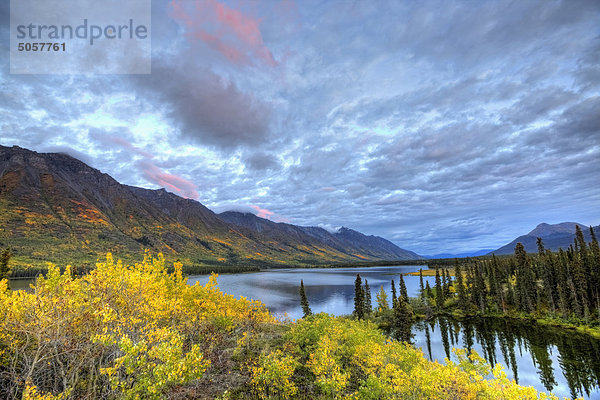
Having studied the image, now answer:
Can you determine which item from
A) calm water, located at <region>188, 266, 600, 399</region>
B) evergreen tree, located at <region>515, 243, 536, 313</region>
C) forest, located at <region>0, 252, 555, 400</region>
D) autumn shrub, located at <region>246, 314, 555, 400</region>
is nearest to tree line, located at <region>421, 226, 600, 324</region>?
evergreen tree, located at <region>515, 243, 536, 313</region>

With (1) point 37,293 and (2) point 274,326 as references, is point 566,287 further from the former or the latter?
(1) point 37,293

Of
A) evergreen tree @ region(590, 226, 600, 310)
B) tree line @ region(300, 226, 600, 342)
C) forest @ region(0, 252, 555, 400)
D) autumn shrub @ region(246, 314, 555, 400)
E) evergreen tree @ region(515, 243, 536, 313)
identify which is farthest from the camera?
evergreen tree @ region(515, 243, 536, 313)

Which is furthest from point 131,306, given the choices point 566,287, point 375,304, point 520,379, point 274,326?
point 375,304

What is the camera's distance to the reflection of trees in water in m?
55.4

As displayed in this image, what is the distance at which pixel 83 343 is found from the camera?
17703mm

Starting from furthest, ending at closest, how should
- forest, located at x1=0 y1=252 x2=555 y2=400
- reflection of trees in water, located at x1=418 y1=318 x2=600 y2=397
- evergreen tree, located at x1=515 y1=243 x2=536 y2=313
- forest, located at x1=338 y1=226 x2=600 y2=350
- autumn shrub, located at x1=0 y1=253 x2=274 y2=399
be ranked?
evergreen tree, located at x1=515 y1=243 x2=536 y2=313 → forest, located at x1=338 y1=226 x2=600 y2=350 → reflection of trees in water, located at x1=418 y1=318 x2=600 y2=397 → forest, located at x1=0 y1=252 x2=555 y2=400 → autumn shrub, located at x1=0 y1=253 x2=274 y2=399

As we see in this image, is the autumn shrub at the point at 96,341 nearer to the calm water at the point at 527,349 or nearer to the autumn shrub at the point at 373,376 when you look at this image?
the autumn shrub at the point at 373,376

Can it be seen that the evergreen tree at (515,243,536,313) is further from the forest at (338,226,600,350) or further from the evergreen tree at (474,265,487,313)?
the evergreen tree at (474,265,487,313)

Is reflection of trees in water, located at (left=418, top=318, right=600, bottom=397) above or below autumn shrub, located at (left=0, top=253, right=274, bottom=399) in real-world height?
below

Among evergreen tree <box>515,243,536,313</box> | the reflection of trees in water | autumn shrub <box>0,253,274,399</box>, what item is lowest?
the reflection of trees in water

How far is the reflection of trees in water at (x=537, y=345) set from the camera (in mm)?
55438

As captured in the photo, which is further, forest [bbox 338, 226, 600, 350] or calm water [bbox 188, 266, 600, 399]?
forest [bbox 338, 226, 600, 350]

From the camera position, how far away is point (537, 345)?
76.8 m

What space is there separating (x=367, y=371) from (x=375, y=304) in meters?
137
